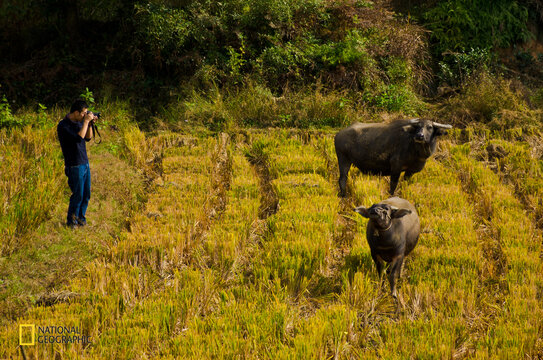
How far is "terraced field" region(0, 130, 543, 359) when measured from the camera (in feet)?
14.5

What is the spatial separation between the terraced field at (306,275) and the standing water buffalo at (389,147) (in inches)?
17.6

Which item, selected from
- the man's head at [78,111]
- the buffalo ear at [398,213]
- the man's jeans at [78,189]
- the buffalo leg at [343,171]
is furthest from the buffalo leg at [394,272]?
the man's head at [78,111]

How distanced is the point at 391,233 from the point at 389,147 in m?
2.37

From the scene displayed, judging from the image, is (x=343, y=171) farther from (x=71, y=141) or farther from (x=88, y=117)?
(x=71, y=141)

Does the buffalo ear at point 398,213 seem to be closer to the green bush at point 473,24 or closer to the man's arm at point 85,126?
the man's arm at point 85,126

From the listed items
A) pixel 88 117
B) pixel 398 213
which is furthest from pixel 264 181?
pixel 398 213

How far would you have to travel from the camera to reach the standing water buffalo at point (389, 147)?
21.2 ft

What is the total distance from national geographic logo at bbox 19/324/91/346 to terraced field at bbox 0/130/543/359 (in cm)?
9

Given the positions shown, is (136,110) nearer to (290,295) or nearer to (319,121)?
(319,121)

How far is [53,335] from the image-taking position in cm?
449

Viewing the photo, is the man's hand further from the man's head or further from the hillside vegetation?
the hillside vegetation

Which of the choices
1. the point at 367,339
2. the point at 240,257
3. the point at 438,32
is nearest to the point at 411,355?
the point at 367,339

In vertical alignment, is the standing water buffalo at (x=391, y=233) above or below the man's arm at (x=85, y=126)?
below

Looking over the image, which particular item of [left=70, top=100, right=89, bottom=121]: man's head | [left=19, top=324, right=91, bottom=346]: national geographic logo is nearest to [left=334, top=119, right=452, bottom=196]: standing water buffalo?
[left=70, top=100, right=89, bottom=121]: man's head
